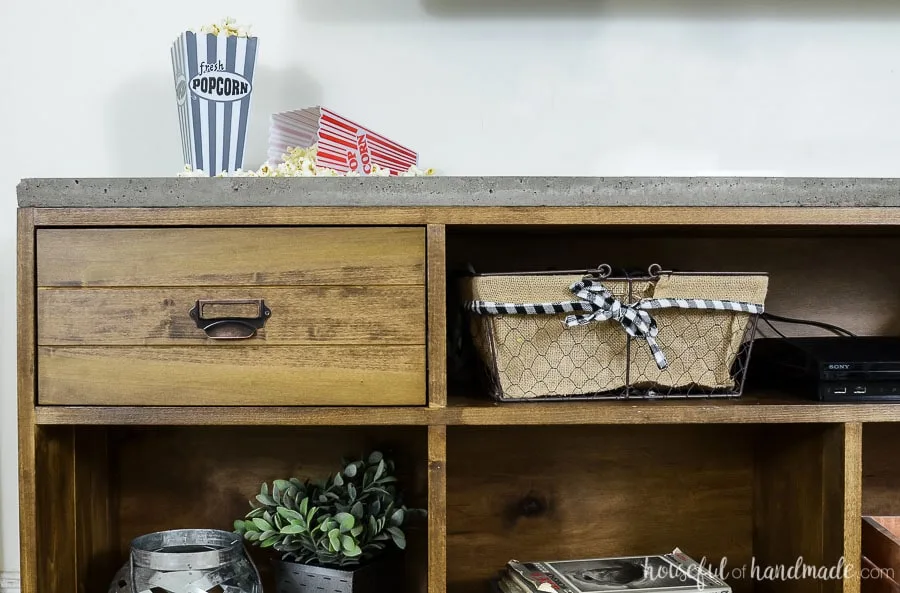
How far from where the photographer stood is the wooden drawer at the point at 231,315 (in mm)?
995

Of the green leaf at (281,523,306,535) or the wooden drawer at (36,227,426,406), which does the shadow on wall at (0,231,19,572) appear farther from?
the green leaf at (281,523,306,535)

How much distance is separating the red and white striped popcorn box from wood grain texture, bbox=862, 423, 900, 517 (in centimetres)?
95

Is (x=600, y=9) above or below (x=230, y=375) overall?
above

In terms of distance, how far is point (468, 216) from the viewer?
101cm

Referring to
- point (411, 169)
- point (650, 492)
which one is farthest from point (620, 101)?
point (650, 492)

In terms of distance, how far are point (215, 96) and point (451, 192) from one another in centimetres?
43

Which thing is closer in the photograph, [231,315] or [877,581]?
[231,315]

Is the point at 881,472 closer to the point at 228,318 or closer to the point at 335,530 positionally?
the point at 335,530

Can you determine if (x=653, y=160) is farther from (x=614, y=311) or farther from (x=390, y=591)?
(x=390, y=591)

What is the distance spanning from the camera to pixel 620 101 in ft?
4.50

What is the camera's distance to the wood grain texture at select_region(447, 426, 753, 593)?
1.35 m

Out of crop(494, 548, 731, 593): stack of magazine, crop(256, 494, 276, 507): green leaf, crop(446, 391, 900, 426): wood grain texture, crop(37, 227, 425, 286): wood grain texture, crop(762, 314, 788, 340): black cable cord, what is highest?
crop(37, 227, 425, 286): wood grain texture

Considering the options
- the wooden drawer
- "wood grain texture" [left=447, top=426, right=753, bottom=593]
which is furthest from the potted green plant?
the wooden drawer

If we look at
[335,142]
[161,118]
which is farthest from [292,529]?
[161,118]
